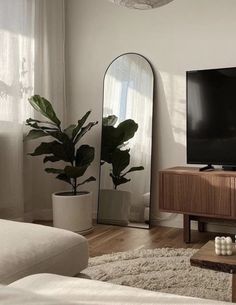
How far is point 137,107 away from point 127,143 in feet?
1.24

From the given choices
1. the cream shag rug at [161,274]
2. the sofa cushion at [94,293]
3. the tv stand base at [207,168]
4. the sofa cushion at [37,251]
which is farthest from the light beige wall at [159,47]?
the sofa cushion at [94,293]

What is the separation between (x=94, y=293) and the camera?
3.77ft

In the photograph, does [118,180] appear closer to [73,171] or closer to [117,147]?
[117,147]

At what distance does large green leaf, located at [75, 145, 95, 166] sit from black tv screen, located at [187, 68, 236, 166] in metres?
0.92

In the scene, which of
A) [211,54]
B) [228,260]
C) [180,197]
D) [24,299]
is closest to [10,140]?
[180,197]

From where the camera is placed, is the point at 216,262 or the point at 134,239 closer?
the point at 216,262

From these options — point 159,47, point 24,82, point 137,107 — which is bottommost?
point 137,107

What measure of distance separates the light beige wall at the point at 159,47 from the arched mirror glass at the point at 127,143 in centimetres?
10

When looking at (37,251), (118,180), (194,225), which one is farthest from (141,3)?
(194,225)

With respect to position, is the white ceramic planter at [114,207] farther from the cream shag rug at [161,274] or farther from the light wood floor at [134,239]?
the cream shag rug at [161,274]

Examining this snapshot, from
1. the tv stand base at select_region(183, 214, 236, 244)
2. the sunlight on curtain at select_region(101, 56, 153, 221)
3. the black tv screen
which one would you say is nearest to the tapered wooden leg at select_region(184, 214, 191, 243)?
the tv stand base at select_region(183, 214, 236, 244)

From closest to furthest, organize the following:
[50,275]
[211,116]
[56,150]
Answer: [50,275] → [211,116] → [56,150]

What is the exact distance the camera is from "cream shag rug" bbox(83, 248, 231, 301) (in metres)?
2.26

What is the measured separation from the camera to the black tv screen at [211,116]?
10.8 ft
